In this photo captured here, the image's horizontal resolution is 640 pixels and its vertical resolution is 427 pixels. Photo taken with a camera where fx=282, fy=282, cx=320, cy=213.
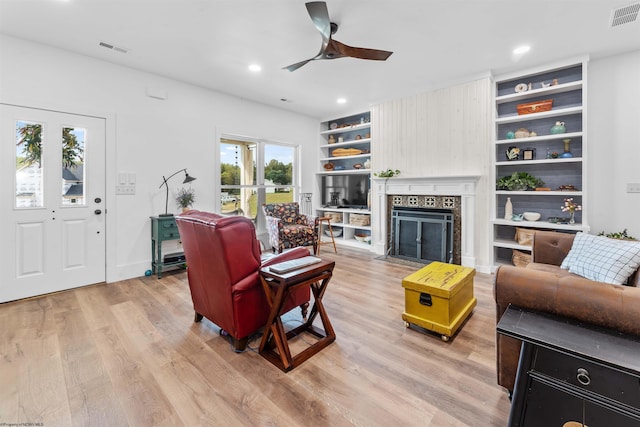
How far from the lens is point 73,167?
3354 mm

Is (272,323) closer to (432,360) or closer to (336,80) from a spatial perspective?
(432,360)

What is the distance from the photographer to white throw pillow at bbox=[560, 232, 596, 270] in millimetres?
2252

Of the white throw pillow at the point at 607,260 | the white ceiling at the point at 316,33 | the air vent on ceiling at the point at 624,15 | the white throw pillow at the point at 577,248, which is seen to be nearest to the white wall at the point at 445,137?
the white ceiling at the point at 316,33

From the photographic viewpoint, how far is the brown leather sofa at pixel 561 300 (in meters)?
1.15

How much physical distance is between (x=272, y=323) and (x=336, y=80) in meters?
3.54

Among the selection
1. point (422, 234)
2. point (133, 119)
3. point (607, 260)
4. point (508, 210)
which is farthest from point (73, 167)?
point (508, 210)

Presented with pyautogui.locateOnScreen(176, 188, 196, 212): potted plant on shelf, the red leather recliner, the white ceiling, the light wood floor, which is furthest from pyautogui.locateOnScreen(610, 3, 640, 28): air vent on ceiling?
pyautogui.locateOnScreen(176, 188, 196, 212): potted plant on shelf

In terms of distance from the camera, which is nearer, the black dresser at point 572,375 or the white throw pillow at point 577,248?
the black dresser at point 572,375

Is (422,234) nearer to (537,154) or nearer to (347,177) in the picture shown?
(537,154)

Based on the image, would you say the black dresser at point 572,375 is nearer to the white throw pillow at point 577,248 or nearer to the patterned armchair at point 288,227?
the white throw pillow at point 577,248

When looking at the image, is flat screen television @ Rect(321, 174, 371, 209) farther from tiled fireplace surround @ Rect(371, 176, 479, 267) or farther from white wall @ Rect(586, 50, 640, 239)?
white wall @ Rect(586, 50, 640, 239)

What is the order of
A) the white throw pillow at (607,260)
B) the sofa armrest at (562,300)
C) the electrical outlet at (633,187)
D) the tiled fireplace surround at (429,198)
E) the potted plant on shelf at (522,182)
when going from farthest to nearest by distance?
the tiled fireplace surround at (429,198) < the potted plant on shelf at (522,182) < the electrical outlet at (633,187) < the white throw pillow at (607,260) < the sofa armrest at (562,300)

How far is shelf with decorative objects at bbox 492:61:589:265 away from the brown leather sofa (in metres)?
2.74

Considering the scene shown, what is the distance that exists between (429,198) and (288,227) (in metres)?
2.33
